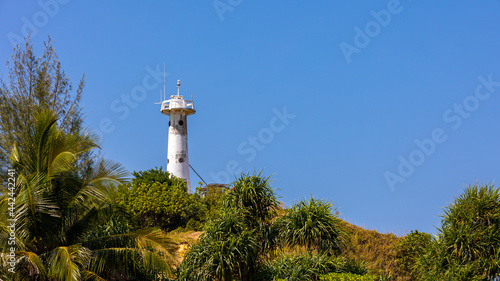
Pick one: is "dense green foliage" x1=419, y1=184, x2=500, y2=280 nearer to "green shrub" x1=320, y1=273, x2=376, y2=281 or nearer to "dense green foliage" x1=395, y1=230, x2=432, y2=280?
"green shrub" x1=320, y1=273, x2=376, y2=281

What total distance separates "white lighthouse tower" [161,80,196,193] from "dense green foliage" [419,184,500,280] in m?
22.8

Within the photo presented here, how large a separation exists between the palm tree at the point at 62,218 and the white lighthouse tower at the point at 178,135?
65.4 feet

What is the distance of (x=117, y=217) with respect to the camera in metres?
20.3

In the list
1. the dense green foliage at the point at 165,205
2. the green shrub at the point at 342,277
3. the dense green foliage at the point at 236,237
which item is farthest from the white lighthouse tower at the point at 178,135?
the green shrub at the point at 342,277

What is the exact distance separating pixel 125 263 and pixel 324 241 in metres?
7.04

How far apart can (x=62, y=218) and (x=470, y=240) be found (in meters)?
13.5

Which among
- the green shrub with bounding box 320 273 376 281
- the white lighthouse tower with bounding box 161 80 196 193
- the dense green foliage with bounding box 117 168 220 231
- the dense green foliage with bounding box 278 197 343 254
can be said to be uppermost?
the white lighthouse tower with bounding box 161 80 196 193

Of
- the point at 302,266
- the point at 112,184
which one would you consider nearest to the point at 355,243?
the point at 302,266

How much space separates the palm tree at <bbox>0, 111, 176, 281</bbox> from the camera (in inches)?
613

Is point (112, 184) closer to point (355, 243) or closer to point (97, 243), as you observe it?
point (97, 243)

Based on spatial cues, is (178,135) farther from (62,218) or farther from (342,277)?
(342,277)

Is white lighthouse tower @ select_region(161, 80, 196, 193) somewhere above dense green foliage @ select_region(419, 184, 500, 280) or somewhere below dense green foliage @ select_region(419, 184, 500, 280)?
above

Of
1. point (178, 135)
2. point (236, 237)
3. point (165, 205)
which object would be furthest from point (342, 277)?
point (178, 135)

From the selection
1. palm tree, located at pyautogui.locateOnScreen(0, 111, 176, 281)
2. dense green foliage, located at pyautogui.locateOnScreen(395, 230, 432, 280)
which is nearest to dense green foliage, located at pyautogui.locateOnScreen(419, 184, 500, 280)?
dense green foliage, located at pyautogui.locateOnScreen(395, 230, 432, 280)
